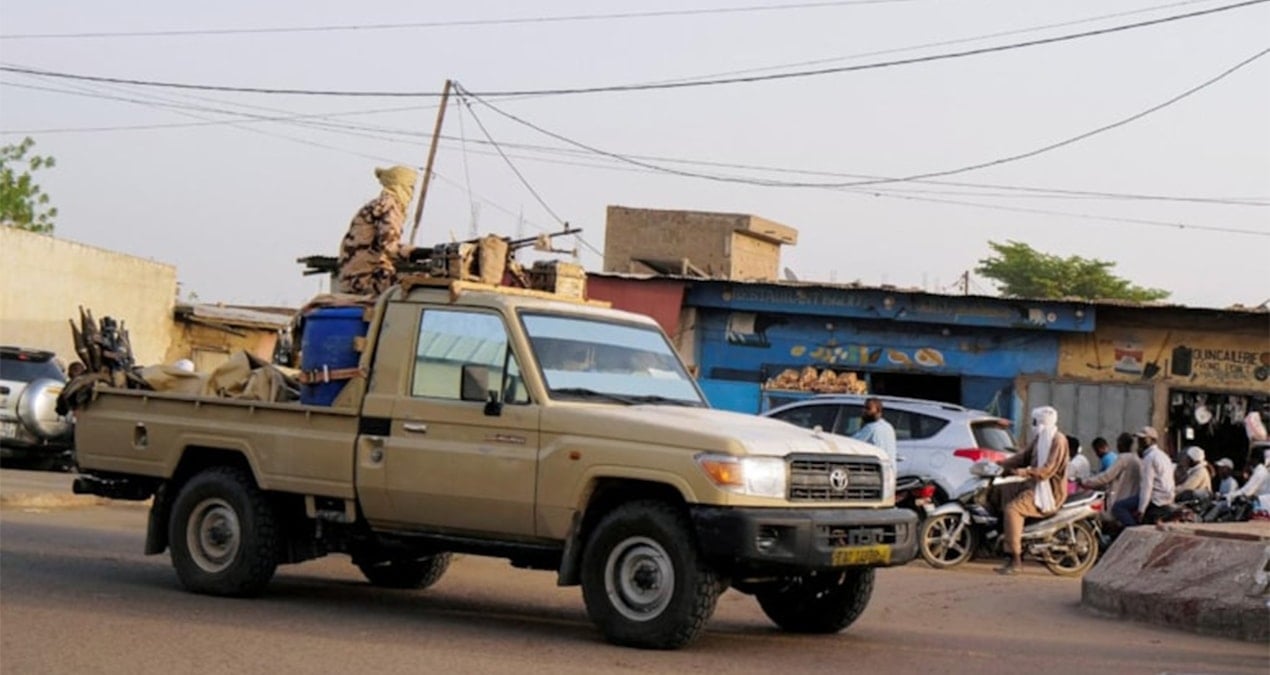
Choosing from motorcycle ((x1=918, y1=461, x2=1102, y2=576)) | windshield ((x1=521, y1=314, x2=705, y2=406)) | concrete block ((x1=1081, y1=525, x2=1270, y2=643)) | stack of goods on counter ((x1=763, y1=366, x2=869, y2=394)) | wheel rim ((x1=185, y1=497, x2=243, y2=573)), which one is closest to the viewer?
windshield ((x1=521, y1=314, x2=705, y2=406))

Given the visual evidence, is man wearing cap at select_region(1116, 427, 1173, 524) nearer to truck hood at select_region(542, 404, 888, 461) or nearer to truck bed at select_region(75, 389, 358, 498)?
truck hood at select_region(542, 404, 888, 461)

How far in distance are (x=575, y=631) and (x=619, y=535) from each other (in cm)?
104

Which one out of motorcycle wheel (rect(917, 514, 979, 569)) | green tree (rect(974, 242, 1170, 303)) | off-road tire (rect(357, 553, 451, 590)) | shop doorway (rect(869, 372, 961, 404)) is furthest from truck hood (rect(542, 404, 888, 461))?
green tree (rect(974, 242, 1170, 303))

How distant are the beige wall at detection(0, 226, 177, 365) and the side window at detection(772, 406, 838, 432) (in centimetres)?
1548

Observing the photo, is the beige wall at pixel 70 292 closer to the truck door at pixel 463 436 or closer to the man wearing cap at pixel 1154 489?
the man wearing cap at pixel 1154 489

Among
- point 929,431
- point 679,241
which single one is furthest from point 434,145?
point 929,431

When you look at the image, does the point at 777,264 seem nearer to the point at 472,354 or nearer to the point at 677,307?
the point at 677,307

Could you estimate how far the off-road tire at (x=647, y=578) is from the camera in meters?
9.13

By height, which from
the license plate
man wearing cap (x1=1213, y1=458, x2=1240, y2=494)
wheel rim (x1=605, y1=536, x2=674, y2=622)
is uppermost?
man wearing cap (x1=1213, y1=458, x2=1240, y2=494)

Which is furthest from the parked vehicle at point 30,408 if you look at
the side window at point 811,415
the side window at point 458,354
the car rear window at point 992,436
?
the side window at point 458,354

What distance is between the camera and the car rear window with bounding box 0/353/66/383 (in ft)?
72.8

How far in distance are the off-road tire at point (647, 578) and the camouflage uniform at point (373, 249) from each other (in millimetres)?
3019

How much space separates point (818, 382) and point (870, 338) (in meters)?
1.29

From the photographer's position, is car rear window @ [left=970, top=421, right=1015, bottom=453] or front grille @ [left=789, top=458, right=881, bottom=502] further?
car rear window @ [left=970, top=421, right=1015, bottom=453]
